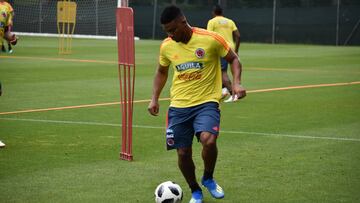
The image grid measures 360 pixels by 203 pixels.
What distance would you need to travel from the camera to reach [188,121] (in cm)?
847

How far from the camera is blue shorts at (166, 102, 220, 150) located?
27.3 feet

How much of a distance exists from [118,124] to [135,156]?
3251mm

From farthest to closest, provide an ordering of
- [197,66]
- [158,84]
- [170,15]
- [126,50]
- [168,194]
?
[126,50] < [158,84] < [197,66] < [170,15] < [168,194]

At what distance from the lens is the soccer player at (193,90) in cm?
834

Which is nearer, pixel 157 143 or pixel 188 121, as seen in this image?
pixel 188 121

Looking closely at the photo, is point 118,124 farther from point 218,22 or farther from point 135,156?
point 218,22

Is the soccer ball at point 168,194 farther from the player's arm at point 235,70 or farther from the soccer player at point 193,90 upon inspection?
the player's arm at point 235,70

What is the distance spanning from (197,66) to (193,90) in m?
0.26

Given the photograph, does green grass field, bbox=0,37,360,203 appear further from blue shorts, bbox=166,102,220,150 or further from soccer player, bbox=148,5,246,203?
blue shorts, bbox=166,102,220,150

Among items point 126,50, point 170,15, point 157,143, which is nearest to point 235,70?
point 170,15

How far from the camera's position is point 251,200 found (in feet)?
27.8

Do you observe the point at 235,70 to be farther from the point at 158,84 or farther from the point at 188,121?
the point at 158,84

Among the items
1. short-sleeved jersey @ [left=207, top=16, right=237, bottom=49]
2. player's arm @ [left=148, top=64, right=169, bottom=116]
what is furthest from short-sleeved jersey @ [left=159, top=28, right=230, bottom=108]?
short-sleeved jersey @ [left=207, top=16, right=237, bottom=49]

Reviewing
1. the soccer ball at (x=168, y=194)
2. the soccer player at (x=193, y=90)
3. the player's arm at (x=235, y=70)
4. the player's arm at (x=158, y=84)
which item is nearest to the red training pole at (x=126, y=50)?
the player's arm at (x=158, y=84)
